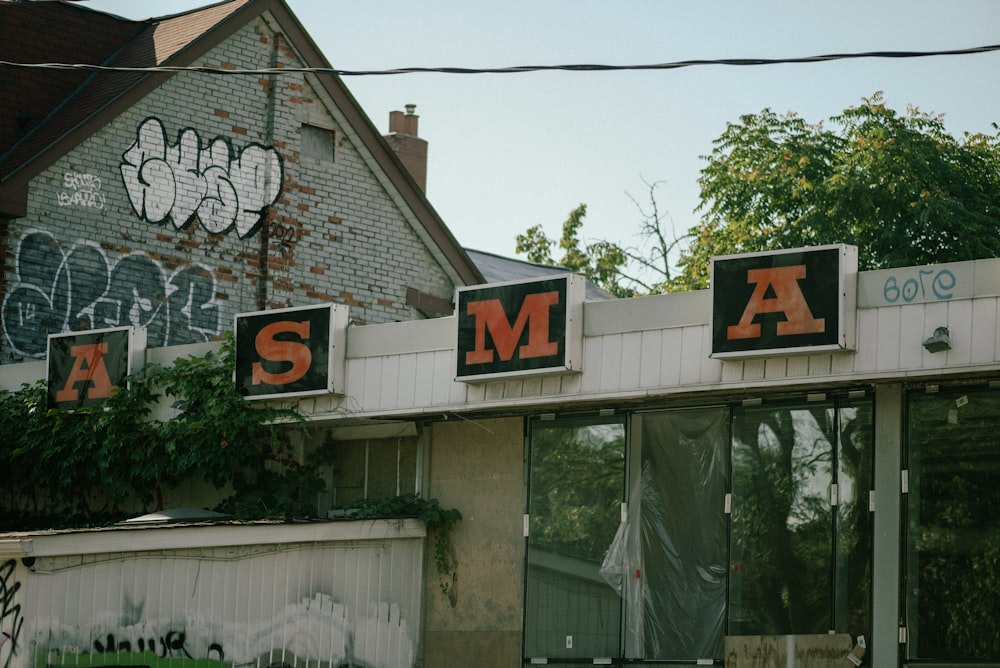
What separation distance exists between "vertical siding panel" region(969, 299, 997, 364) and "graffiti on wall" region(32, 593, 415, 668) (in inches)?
270

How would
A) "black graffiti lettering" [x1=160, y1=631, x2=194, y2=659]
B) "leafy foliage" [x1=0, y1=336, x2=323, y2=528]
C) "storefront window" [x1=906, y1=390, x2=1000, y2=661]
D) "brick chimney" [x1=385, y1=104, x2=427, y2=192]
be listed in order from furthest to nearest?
1. "brick chimney" [x1=385, y1=104, x2=427, y2=192]
2. "leafy foliage" [x1=0, y1=336, x2=323, y2=528]
3. "black graffiti lettering" [x1=160, y1=631, x2=194, y2=659]
4. "storefront window" [x1=906, y1=390, x2=1000, y2=661]

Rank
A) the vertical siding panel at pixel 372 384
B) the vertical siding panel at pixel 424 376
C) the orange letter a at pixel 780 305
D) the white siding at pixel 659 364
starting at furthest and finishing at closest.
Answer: the vertical siding panel at pixel 372 384 → the vertical siding panel at pixel 424 376 → the orange letter a at pixel 780 305 → the white siding at pixel 659 364

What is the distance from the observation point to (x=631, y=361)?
45.5 ft

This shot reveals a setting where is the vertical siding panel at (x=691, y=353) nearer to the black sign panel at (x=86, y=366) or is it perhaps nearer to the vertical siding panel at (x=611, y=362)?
the vertical siding panel at (x=611, y=362)

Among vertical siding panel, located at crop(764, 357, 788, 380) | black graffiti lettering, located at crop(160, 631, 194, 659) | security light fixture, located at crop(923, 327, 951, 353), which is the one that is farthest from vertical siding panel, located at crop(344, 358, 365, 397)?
security light fixture, located at crop(923, 327, 951, 353)

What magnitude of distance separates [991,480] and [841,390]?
1.57 meters

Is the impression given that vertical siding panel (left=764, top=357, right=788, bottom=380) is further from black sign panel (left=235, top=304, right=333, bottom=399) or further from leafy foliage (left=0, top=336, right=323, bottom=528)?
leafy foliage (left=0, top=336, right=323, bottom=528)

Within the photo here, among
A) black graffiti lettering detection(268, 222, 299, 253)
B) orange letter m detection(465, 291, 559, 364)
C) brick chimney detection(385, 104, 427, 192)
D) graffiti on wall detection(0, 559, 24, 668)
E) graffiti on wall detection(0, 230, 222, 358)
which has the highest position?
brick chimney detection(385, 104, 427, 192)

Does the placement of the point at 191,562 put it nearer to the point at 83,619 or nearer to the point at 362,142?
the point at 83,619

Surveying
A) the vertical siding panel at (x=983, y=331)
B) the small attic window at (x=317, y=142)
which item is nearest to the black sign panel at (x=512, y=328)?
the vertical siding panel at (x=983, y=331)

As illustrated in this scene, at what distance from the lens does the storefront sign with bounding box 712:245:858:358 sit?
12586 millimetres

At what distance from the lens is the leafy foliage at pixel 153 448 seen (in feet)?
54.1

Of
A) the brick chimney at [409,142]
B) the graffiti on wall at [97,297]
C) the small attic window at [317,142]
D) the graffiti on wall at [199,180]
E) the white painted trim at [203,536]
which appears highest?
the brick chimney at [409,142]

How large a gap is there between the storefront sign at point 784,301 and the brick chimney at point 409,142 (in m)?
18.7
